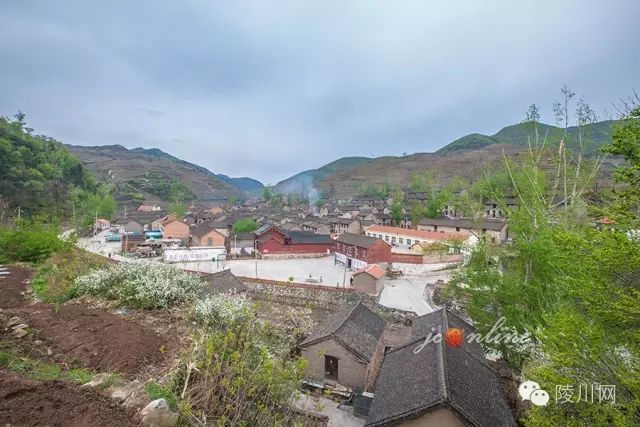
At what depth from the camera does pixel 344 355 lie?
39.2 feet

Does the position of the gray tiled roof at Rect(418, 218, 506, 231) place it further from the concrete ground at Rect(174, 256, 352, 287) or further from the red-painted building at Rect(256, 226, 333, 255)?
the red-painted building at Rect(256, 226, 333, 255)

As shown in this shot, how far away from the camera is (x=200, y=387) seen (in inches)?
169

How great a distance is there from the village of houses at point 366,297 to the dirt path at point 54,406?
260 cm

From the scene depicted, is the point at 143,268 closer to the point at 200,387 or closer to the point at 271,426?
the point at 200,387

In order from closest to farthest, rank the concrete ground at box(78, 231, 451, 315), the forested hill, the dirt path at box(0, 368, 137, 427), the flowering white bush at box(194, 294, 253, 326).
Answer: the dirt path at box(0, 368, 137, 427)
the flowering white bush at box(194, 294, 253, 326)
the concrete ground at box(78, 231, 451, 315)
the forested hill

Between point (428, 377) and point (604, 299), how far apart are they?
177 inches

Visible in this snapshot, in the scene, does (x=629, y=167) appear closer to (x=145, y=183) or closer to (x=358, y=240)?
(x=358, y=240)

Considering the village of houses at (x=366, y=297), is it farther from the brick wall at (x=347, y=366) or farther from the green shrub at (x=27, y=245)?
the green shrub at (x=27, y=245)

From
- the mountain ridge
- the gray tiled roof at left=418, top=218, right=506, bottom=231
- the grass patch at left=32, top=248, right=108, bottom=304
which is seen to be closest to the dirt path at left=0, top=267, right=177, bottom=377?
the grass patch at left=32, top=248, right=108, bottom=304

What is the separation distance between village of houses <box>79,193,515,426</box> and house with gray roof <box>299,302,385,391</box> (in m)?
0.04

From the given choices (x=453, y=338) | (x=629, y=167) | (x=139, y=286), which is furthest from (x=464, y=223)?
(x=139, y=286)

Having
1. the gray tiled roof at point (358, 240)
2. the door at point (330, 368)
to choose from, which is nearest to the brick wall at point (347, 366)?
the door at point (330, 368)

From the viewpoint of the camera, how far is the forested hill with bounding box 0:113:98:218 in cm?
4688

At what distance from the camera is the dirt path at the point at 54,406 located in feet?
11.7
